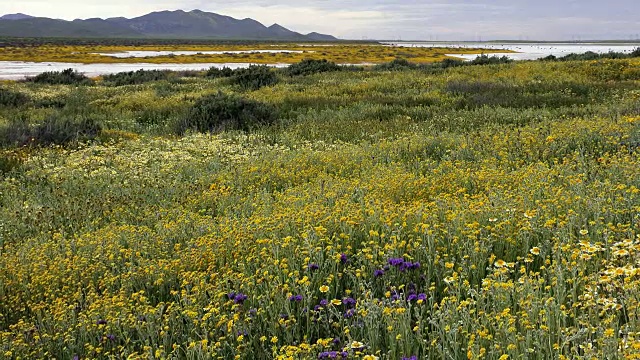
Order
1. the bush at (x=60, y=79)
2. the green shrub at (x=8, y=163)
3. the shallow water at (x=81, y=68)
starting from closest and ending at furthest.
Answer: the green shrub at (x=8, y=163), the bush at (x=60, y=79), the shallow water at (x=81, y=68)

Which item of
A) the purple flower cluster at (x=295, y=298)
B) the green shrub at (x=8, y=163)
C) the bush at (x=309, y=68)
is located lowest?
the green shrub at (x=8, y=163)

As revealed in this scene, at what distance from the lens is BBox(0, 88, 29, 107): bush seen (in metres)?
22.0

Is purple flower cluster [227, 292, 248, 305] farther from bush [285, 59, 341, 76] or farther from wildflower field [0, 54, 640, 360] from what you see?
bush [285, 59, 341, 76]

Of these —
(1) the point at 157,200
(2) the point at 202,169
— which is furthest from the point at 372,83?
(1) the point at 157,200

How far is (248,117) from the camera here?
1595cm

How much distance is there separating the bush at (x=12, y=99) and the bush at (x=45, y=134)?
31.6 feet

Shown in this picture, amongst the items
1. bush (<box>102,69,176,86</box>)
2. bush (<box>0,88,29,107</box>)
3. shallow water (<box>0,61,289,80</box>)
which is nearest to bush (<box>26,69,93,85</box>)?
bush (<box>102,69,176,86</box>)

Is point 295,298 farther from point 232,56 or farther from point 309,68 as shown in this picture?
point 232,56

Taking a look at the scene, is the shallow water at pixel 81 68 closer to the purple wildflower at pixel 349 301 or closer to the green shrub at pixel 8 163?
the green shrub at pixel 8 163

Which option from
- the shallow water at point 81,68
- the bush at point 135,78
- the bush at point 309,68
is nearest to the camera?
the bush at point 309,68

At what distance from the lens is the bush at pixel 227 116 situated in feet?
50.8

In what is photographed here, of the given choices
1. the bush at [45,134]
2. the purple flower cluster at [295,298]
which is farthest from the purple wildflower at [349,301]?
the bush at [45,134]

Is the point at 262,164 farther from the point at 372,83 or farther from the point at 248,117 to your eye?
the point at 372,83

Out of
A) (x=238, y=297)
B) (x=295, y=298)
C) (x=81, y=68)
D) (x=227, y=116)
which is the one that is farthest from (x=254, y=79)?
(x=81, y=68)
